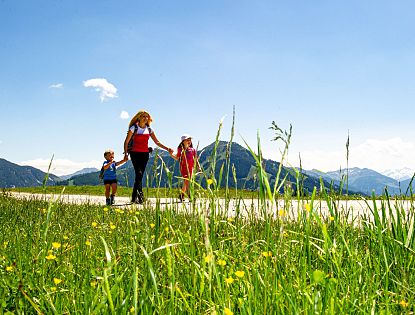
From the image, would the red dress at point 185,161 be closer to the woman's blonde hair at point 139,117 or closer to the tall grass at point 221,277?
the tall grass at point 221,277

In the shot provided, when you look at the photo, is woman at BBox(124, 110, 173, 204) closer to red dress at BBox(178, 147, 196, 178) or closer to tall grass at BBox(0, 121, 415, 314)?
red dress at BBox(178, 147, 196, 178)

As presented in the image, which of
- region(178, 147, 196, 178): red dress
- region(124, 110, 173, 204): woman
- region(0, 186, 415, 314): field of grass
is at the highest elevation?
region(124, 110, 173, 204): woman

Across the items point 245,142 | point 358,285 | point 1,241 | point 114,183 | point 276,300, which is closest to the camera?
point 276,300

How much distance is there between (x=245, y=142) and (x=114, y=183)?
12715 mm

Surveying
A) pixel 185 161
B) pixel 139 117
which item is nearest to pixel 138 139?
pixel 139 117

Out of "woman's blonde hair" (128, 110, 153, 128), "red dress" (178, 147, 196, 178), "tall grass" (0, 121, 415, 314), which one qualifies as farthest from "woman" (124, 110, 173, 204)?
"tall grass" (0, 121, 415, 314)

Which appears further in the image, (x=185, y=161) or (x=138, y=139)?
(x=138, y=139)

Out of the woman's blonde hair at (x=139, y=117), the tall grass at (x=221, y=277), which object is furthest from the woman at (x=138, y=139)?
the tall grass at (x=221, y=277)

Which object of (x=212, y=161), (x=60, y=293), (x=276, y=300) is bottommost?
(x=60, y=293)

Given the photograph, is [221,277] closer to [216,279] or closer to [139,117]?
[216,279]

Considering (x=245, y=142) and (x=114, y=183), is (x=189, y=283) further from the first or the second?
(x=114, y=183)

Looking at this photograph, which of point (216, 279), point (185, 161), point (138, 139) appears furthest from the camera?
point (138, 139)

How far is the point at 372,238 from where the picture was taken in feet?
10.4


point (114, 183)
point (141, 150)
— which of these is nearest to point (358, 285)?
point (141, 150)
